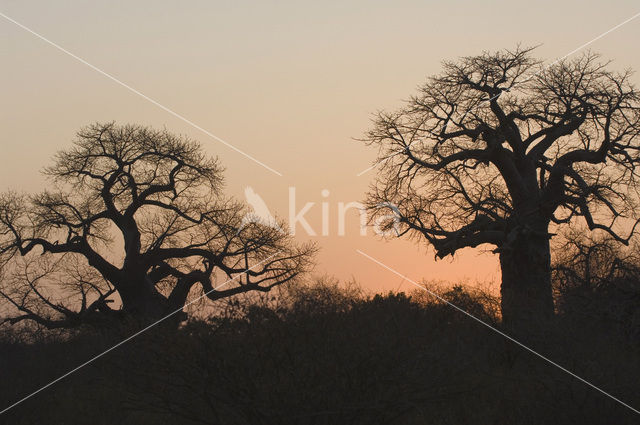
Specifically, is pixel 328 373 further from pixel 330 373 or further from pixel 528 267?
pixel 528 267

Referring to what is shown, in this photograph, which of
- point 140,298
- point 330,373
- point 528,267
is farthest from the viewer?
point 140,298

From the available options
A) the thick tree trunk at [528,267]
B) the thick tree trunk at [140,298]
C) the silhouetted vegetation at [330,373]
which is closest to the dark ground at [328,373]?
the silhouetted vegetation at [330,373]

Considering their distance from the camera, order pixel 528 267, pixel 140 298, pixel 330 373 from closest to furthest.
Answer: pixel 330 373
pixel 528 267
pixel 140 298

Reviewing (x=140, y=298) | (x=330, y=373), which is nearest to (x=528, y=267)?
(x=140, y=298)

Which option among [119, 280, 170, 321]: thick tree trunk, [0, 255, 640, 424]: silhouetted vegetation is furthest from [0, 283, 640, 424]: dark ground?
[119, 280, 170, 321]: thick tree trunk

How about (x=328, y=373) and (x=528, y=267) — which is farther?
(x=528, y=267)

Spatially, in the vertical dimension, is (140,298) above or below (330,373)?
above

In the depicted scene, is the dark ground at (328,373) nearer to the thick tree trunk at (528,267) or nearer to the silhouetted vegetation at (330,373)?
the silhouetted vegetation at (330,373)

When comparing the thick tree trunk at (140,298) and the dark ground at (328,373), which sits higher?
the thick tree trunk at (140,298)

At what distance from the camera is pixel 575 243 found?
25734mm

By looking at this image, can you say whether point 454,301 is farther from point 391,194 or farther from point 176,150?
point 176,150

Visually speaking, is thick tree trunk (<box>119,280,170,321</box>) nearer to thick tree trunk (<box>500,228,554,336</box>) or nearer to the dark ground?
thick tree trunk (<box>500,228,554,336</box>)

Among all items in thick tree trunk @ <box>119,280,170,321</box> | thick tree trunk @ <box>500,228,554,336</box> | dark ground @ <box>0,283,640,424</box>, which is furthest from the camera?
thick tree trunk @ <box>119,280,170,321</box>

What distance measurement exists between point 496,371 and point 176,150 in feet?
49.5
